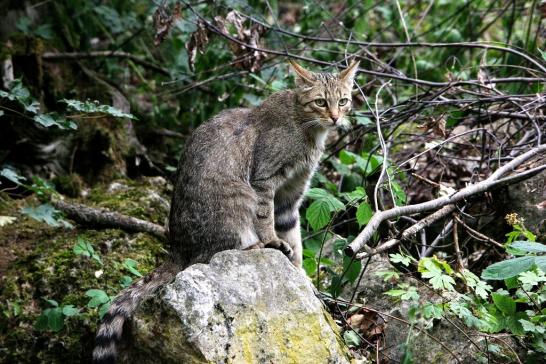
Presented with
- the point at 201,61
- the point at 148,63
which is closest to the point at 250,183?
the point at 201,61

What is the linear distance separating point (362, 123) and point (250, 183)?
1472mm

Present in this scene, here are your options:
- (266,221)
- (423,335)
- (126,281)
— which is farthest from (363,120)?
(126,281)

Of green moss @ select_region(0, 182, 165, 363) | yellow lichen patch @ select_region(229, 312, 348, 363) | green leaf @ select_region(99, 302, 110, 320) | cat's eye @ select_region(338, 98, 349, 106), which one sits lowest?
green moss @ select_region(0, 182, 165, 363)

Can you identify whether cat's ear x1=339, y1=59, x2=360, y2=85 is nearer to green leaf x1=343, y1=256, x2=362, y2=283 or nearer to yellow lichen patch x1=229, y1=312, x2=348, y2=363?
green leaf x1=343, y1=256, x2=362, y2=283

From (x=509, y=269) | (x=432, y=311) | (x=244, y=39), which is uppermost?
(x=244, y=39)

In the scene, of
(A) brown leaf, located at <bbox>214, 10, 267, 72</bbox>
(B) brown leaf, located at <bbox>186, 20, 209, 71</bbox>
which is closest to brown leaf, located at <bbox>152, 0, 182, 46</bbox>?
(B) brown leaf, located at <bbox>186, 20, 209, 71</bbox>

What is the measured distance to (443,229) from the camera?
201 inches

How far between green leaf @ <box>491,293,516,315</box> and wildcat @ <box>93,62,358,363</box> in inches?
60.3

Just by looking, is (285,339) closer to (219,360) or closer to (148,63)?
(219,360)

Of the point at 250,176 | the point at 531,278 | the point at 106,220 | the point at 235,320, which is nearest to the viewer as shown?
the point at 235,320

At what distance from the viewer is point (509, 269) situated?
337 centimetres

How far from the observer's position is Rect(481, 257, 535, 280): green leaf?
11.0 ft

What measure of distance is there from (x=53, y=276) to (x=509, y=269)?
3.40m

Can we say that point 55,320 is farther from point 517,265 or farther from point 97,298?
point 517,265
